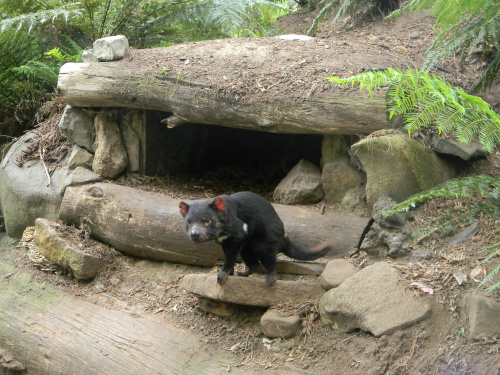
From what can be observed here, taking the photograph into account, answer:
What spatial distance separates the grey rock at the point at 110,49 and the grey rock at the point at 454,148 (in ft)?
11.3

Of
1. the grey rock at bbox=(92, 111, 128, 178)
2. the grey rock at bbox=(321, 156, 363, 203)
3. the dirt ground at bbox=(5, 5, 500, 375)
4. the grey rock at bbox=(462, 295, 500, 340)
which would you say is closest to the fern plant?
the grey rock at bbox=(462, 295, 500, 340)

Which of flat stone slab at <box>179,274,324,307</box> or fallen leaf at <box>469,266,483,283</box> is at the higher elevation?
fallen leaf at <box>469,266,483,283</box>

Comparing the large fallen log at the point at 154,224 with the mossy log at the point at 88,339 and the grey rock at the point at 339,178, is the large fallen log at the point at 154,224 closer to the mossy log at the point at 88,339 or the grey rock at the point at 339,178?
Result: the grey rock at the point at 339,178

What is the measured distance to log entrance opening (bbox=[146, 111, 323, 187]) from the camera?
6.74 metres

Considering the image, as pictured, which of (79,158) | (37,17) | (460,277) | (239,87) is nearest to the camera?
(460,277)

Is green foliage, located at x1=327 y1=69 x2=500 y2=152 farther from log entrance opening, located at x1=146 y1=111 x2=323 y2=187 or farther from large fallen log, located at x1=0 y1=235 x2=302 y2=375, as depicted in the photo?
log entrance opening, located at x1=146 y1=111 x2=323 y2=187

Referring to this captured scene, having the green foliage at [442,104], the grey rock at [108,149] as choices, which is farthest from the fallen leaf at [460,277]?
the grey rock at [108,149]

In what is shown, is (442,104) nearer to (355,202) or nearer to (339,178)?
(355,202)

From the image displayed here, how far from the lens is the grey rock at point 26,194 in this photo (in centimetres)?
609

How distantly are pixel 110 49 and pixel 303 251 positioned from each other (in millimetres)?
3094

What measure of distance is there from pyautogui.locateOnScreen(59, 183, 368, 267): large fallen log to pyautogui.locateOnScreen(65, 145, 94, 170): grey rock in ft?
1.41

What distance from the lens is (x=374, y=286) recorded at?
3.88m

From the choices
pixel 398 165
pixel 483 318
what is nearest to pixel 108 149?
pixel 398 165

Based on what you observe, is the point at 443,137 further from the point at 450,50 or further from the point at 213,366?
the point at 213,366
